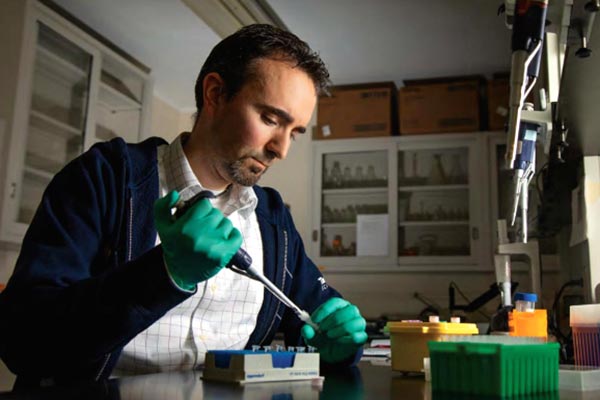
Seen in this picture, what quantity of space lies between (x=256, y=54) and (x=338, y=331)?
2.04ft

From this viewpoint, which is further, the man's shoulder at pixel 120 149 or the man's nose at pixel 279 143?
the man's nose at pixel 279 143

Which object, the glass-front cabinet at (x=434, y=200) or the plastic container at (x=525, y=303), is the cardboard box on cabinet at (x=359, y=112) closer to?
the glass-front cabinet at (x=434, y=200)

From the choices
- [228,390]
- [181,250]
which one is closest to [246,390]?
[228,390]

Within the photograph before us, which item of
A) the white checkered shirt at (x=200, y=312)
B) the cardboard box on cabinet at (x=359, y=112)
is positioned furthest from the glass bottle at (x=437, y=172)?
the white checkered shirt at (x=200, y=312)

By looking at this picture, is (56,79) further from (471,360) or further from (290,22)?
(471,360)

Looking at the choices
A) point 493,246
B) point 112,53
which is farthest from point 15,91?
point 493,246

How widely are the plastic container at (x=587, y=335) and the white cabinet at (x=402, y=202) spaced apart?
2.95m

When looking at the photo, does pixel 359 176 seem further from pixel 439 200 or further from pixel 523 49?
pixel 523 49

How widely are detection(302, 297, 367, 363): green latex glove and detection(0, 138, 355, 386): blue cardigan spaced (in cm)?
21

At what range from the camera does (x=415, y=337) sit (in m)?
0.94

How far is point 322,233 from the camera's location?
432cm

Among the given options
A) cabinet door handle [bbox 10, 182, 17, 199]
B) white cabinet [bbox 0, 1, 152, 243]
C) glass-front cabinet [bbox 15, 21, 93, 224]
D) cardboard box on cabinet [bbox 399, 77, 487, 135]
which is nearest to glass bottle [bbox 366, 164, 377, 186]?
cardboard box on cabinet [bbox 399, 77, 487, 135]

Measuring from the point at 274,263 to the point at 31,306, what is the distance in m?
0.56

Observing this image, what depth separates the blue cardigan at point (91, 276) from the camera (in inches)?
33.5
